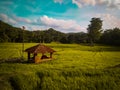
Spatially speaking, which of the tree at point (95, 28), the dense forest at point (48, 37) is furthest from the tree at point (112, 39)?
the tree at point (95, 28)

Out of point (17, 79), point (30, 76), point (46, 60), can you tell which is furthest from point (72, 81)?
point (46, 60)

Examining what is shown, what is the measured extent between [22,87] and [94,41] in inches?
2013

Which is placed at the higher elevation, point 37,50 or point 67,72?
point 37,50

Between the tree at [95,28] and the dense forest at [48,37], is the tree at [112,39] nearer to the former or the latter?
the dense forest at [48,37]

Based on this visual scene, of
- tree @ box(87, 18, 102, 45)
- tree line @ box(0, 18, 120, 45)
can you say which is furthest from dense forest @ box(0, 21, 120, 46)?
tree @ box(87, 18, 102, 45)

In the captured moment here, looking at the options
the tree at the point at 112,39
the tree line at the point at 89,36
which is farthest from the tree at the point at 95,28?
→ the tree at the point at 112,39

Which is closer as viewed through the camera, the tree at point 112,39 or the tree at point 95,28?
the tree at point 112,39

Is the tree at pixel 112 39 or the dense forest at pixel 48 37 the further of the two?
the dense forest at pixel 48 37

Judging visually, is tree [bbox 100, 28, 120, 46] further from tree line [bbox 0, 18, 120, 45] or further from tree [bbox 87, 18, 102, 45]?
tree [bbox 87, 18, 102, 45]

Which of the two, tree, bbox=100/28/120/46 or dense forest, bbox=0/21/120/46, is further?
dense forest, bbox=0/21/120/46

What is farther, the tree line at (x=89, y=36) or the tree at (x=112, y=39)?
the tree line at (x=89, y=36)

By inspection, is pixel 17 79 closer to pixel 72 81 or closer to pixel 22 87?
pixel 22 87

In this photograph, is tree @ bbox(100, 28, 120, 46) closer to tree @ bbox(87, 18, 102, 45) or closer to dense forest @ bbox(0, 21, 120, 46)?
dense forest @ bbox(0, 21, 120, 46)

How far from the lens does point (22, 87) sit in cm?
1506
